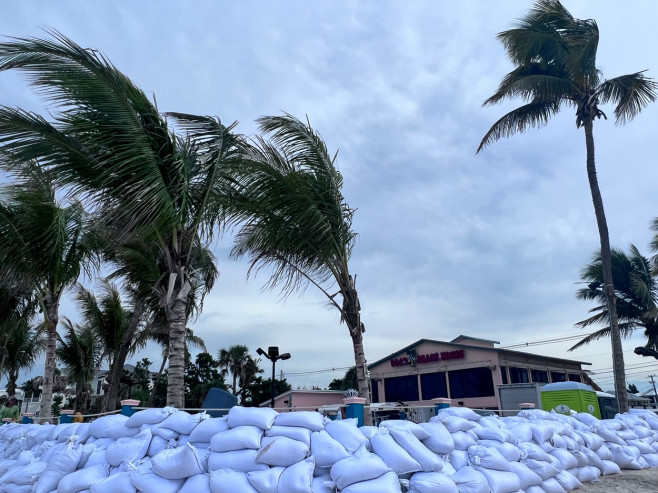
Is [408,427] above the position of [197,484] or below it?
above

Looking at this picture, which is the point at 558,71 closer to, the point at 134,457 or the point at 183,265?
the point at 183,265

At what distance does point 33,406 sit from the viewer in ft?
106

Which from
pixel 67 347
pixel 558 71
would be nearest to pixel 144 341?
pixel 67 347

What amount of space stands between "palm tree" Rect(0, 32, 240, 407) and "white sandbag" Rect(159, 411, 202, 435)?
2.08 metres

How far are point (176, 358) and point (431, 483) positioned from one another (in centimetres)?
395

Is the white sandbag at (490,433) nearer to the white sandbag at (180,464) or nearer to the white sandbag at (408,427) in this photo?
the white sandbag at (408,427)

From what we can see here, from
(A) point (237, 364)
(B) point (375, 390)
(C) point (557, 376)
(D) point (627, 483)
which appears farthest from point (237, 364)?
(D) point (627, 483)

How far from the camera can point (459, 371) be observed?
979 inches

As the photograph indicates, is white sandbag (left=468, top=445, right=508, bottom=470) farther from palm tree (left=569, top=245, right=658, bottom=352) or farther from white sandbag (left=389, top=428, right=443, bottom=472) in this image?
palm tree (left=569, top=245, right=658, bottom=352)

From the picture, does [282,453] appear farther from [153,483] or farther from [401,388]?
[401,388]

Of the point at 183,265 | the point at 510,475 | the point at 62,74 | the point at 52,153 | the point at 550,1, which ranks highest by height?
the point at 550,1

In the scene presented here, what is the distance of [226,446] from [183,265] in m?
3.61

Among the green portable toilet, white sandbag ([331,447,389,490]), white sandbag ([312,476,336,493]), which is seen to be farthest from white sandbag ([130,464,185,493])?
the green portable toilet

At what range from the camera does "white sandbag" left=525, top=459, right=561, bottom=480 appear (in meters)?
5.41
